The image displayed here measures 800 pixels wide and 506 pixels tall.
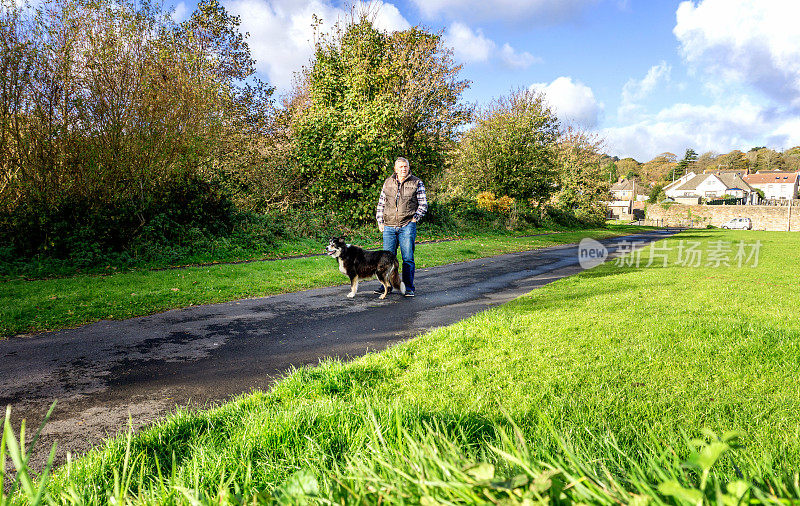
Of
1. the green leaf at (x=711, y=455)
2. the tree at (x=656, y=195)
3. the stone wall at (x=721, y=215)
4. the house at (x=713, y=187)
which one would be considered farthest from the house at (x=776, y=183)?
the green leaf at (x=711, y=455)

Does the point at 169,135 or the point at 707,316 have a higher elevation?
the point at 169,135

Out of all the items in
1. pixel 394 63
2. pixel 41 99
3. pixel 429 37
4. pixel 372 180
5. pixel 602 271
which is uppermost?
pixel 429 37

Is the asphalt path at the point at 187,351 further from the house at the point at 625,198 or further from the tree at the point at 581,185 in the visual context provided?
the house at the point at 625,198

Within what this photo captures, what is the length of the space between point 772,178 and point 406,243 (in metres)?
122

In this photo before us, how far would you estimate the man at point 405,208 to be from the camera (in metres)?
8.62

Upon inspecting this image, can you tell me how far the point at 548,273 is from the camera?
1177 centimetres

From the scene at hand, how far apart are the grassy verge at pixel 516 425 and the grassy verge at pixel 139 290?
187 inches

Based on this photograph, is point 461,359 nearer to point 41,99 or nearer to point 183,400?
point 183,400

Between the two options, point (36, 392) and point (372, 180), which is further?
point (372, 180)

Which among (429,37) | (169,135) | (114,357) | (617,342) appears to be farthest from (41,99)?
(429,37)

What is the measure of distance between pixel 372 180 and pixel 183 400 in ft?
54.5

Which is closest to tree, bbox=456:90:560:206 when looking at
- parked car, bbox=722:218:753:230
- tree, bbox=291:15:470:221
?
tree, bbox=291:15:470:221

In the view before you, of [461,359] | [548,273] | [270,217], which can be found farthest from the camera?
[270,217]

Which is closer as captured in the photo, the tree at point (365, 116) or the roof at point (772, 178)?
the tree at point (365, 116)
